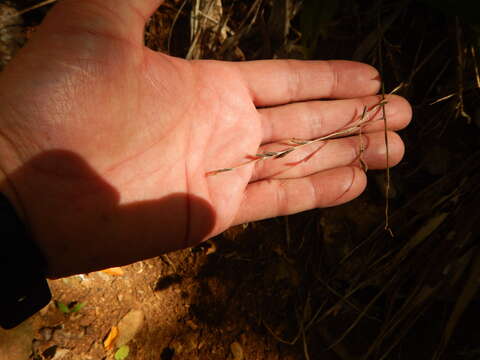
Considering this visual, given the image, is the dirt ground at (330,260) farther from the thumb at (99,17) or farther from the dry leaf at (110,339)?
the thumb at (99,17)

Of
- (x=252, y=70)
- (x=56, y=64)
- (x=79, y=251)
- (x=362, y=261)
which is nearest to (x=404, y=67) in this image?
(x=252, y=70)

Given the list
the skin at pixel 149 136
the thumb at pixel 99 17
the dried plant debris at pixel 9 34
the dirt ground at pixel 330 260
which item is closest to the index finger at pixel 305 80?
the skin at pixel 149 136

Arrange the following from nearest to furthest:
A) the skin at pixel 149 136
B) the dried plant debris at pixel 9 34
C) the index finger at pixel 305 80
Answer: the skin at pixel 149 136 < the index finger at pixel 305 80 < the dried plant debris at pixel 9 34

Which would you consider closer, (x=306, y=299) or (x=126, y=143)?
(x=126, y=143)

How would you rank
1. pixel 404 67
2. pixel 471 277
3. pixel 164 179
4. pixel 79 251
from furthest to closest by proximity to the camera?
1. pixel 404 67
2. pixel 471 277
3. pixel 164 179
4. pixel 79 251

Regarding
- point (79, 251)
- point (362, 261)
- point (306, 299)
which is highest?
point (79, 251)

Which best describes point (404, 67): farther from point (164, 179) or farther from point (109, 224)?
point (109, 224)

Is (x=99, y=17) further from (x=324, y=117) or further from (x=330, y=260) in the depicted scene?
(x=330, y=260)
